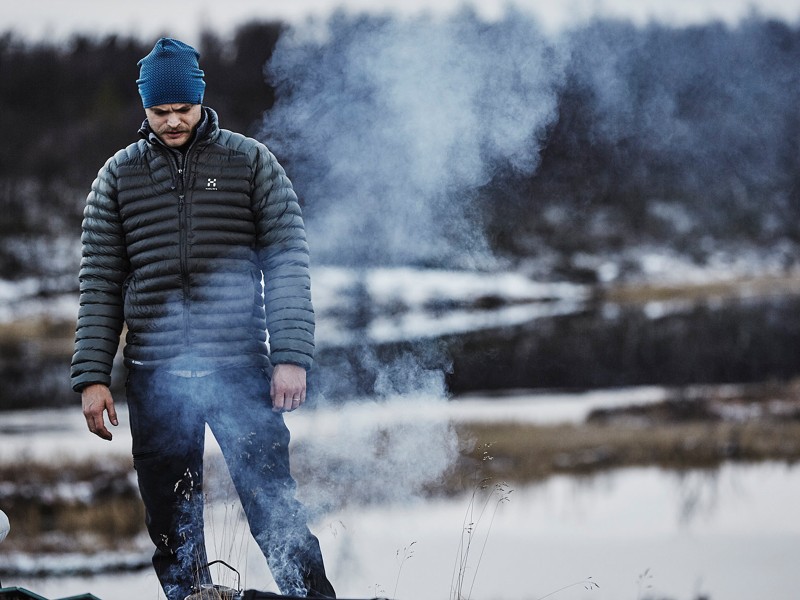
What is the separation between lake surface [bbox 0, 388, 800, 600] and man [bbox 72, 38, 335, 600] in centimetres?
57

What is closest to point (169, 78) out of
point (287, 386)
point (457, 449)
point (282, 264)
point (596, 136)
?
point (282, 264)

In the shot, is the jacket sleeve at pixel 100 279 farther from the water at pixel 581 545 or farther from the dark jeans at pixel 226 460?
the water at pixel 581 545

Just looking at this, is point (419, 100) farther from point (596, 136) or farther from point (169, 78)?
point (596, 136)

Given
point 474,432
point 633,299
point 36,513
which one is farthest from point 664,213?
point 36,513

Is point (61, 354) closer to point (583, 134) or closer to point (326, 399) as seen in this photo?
Answer: point (326, 399)

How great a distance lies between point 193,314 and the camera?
3043 mm

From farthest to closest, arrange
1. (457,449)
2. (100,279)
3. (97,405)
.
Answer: (457,449) → (100,279) → (97,405)

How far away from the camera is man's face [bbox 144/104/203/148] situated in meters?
2.99

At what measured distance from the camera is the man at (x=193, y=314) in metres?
3.02

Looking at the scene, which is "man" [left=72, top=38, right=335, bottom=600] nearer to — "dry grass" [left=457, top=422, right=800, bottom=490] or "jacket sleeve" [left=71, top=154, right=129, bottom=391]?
"jacket sleeve" [left=71, top=154, right=129, bottom=391]

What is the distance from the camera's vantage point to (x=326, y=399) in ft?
33.7

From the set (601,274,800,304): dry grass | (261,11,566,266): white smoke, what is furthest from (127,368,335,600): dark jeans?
(601,274,800,304): dry grass

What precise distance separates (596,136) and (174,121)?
1543 cm

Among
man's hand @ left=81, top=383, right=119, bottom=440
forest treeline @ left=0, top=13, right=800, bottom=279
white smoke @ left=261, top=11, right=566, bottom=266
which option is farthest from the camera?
forest treeline @ left=0, top=13, right=800, bottom=279
